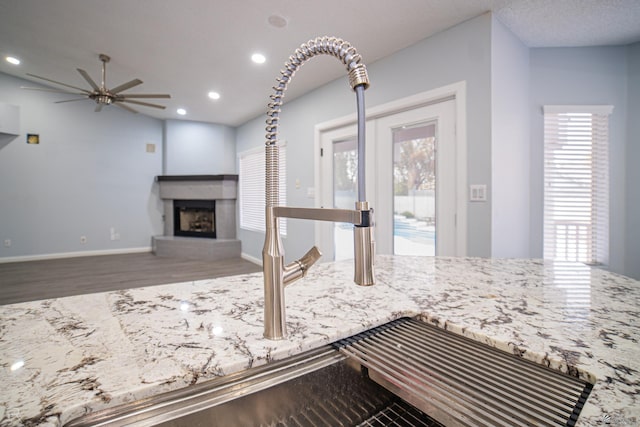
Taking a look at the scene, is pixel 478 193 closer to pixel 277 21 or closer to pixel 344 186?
pixel 344 186

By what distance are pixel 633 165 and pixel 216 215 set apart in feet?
19.2

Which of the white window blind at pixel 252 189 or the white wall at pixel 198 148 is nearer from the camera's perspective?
the white window blind at pixel 252 189

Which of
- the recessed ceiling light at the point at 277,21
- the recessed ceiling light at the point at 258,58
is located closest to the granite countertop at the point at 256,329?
the recessed ceiling light at the point at 277,21

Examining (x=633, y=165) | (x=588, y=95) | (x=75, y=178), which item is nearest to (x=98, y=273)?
(x=75, y=178)

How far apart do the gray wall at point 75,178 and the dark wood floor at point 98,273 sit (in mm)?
471

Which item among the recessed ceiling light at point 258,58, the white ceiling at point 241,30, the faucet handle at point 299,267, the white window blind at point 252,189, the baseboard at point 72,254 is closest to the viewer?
the faucet handle at point 299,267

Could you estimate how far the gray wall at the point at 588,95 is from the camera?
2754 mm

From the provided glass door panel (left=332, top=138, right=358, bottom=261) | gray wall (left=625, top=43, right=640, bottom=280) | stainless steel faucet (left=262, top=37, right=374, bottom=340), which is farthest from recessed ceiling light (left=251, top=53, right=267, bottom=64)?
gray wall (left=625, top=43, right=640, bottom=280)

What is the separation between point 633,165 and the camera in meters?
2.72

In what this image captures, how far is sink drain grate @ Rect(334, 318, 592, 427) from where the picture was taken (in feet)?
1.54

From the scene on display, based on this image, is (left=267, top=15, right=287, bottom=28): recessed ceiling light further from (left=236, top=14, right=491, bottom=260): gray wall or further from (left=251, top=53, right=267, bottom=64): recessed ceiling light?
(left=236, top=14, right=491, bottom=260): gray wall

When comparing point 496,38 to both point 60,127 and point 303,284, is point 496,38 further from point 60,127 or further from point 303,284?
point 60,127

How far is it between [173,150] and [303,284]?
5976 mm

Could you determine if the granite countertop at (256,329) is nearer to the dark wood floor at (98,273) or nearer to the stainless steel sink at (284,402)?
the stainless steel sink at (284,402)
